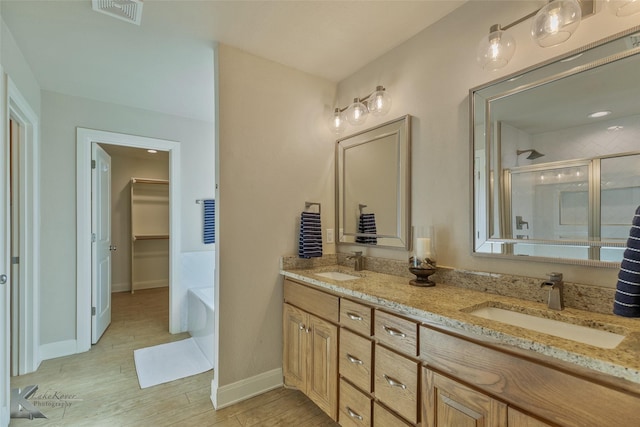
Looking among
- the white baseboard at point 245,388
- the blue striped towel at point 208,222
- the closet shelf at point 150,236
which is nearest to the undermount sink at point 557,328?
the white baseboard at point 245,388

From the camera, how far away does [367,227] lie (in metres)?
2.26

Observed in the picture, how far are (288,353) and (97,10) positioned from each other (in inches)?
97.2

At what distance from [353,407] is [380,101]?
6.24 ft

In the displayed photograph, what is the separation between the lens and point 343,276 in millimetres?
2111

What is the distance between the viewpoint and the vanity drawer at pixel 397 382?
1.23 metres

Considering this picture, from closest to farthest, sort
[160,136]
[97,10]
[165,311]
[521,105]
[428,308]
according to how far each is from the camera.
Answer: [428,308] → [521,105] → [97,10] → [160,136] → [165,311]

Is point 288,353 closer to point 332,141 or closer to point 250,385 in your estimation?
point 250,385

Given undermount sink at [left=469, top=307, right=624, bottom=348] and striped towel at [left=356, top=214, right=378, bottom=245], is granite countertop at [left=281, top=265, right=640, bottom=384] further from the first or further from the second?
striped towel at [left=356, top=214, right=378, bottom=245]

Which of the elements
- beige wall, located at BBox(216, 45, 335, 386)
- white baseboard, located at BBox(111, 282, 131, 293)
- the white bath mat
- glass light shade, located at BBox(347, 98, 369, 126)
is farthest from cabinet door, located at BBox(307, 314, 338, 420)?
white baseboard, located at BBox(111, 282, 131, 293)

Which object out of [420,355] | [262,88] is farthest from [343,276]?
[262,88]

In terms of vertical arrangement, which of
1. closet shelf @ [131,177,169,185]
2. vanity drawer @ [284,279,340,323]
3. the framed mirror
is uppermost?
closet shelf @ [131,177,169,185]

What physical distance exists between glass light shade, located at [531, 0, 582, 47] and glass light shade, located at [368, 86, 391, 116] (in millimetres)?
907

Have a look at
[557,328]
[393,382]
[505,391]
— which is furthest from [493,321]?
[393,382]

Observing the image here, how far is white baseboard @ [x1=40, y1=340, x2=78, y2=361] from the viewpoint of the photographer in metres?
2.61
